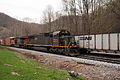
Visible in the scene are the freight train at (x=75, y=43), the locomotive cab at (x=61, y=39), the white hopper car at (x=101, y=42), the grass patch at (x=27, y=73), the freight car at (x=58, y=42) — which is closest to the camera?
the grass patch at (x=27, y=73)

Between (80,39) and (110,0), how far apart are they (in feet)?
32.9

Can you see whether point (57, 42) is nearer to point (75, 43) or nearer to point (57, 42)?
point (57, 42)

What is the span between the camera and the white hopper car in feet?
39.6

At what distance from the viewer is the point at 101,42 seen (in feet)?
44.4

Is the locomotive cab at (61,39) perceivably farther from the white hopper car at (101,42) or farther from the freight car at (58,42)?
Result: the white hopper car at (101,42)

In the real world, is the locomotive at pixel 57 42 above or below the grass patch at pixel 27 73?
above

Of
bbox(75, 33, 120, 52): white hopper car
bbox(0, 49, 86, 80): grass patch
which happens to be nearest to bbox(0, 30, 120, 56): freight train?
bbox(75, 33, 120, 52): white hopper car

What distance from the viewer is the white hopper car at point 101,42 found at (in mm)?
12062

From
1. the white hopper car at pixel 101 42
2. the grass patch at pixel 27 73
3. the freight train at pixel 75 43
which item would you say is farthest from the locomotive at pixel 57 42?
the grass patch at pixel 27 73

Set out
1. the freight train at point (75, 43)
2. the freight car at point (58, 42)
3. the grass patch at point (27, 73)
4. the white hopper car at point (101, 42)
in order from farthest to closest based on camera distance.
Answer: the freight car at point (58, 42) → the freight train at point (75, 43) → the white hopper car at point (101, 42) → the grass patch at point (27, 73)

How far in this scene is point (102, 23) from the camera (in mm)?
21203

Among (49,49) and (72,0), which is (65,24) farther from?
(49,49)

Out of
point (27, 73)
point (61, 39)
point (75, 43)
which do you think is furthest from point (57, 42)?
point (27, 73)

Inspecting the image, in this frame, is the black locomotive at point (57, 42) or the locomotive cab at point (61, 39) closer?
the black locomotive at point (57, 42)
